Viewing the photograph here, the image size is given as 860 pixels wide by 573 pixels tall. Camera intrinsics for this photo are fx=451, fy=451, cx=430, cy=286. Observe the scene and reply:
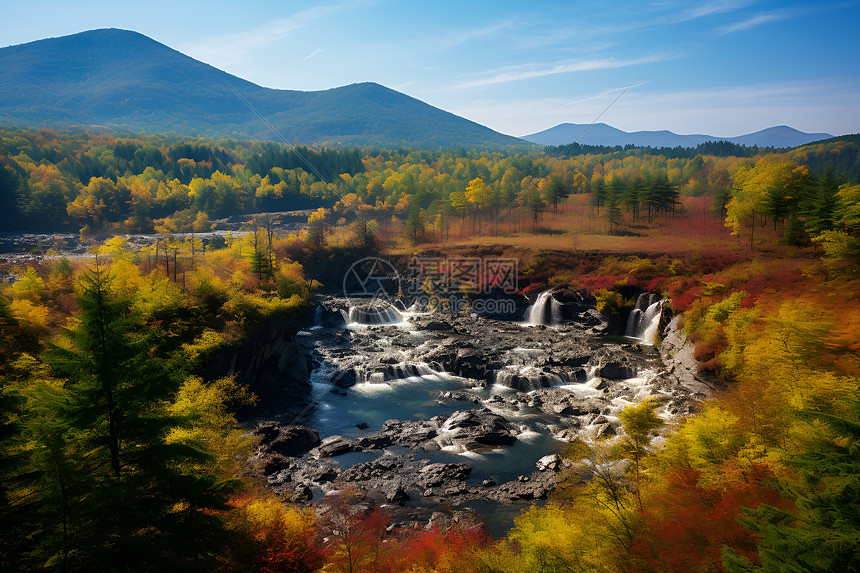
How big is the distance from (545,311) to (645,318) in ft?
47.8

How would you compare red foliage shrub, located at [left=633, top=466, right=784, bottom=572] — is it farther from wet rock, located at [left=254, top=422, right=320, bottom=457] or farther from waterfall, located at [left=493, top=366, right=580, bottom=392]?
wet rock, located at [left=254, top=422, right=320, bottom=457]

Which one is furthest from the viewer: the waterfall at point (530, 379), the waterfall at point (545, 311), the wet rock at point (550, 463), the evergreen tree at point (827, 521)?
the waterfall at point (545, 311)

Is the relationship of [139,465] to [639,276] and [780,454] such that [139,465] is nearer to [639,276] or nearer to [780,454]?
[780,454]

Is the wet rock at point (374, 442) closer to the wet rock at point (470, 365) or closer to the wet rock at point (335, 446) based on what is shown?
the wet rock at point (335, 446)

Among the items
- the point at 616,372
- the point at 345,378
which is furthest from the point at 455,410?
the point at 616,372

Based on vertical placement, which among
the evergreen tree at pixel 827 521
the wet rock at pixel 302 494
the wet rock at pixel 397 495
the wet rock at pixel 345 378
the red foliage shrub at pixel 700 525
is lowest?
the wet rock at pixel 345 378

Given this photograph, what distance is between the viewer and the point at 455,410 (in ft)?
131

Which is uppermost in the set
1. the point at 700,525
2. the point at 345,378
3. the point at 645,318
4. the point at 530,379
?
the point at 700,525

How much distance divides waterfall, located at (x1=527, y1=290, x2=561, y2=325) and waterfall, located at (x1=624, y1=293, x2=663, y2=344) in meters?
10.5

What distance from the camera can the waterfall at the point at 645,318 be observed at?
57.6 meters

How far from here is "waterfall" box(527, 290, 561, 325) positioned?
68500 millimetres

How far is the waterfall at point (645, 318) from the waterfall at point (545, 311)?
1050 cm

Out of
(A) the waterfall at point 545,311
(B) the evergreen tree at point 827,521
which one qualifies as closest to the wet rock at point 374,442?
(B) the evergreen tree at point 827,521

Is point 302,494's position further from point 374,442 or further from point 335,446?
point 374,442
